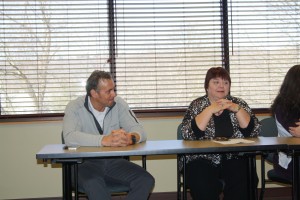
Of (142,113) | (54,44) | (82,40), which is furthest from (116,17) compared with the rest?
(142,113)

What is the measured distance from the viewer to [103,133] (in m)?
3.25

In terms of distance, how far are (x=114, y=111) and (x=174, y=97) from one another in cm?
122

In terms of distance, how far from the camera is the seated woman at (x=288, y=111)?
3.12 meters

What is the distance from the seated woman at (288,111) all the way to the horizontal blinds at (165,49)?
1.36 meters

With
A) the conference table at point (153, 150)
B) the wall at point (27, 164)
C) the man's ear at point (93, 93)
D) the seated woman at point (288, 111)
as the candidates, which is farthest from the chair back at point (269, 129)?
the wall at point (27, 164)

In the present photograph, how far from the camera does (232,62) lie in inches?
176

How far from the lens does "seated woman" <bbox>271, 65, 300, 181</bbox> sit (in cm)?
312

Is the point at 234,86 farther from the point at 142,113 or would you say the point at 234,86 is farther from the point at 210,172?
the point at 210,172

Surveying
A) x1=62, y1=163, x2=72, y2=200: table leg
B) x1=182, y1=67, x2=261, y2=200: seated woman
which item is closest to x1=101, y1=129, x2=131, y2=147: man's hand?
x1=62, y1=163, x2=72, y2=200: table leg


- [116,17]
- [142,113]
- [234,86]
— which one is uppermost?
[116,17]

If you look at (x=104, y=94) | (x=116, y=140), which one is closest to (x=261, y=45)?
(x=104, y=94)

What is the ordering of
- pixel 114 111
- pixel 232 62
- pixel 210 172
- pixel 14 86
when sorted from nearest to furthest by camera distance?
pixel 210 172 < pixel 114 111 < pixel 14 86 < pixel 232 62

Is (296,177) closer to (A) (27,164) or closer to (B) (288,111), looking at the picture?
(B) (288,111)

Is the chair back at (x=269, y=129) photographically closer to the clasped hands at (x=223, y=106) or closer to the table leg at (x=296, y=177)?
the clasped hands at (x=223, y=106)
